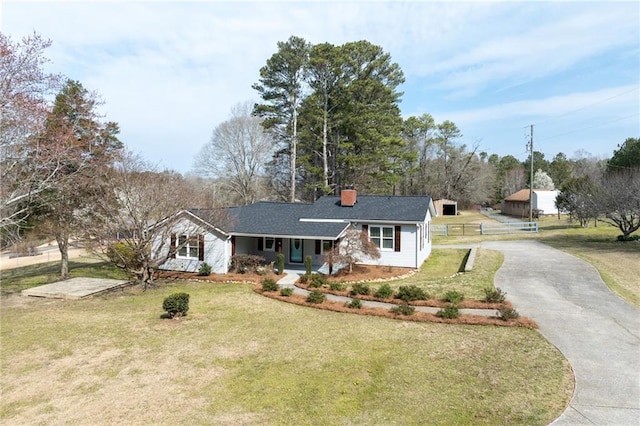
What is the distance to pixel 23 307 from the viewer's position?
15.9m

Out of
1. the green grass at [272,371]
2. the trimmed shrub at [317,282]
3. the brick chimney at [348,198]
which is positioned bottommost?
the green grass at [272,371]

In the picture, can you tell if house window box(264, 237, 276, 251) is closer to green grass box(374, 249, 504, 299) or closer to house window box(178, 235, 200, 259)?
house window box(178, 235, 200, 259)

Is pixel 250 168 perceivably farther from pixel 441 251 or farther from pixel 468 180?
pixel 468 180

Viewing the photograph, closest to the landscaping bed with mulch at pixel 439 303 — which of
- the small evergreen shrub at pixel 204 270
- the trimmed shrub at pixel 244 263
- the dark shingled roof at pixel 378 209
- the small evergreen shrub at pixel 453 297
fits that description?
the small evergreen shrub at pixel 453 297

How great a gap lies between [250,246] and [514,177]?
74.7 metres

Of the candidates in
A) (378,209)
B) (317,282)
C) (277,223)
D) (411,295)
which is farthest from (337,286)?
(378,209)

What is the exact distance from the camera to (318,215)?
24.3 meters

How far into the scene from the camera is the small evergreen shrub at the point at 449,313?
42.5 feet

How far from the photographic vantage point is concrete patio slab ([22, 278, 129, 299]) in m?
17.6

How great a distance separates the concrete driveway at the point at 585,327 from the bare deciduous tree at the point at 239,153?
32441 millimetres

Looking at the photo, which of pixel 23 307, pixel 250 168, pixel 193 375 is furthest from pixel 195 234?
pixel 250 168

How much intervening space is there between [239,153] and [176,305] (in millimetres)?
35696

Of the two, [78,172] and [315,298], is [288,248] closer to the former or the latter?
[315,298]

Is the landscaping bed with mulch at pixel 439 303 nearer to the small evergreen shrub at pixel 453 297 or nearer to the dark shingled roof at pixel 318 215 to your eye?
the small evergreen shrub at pixel 453 297
